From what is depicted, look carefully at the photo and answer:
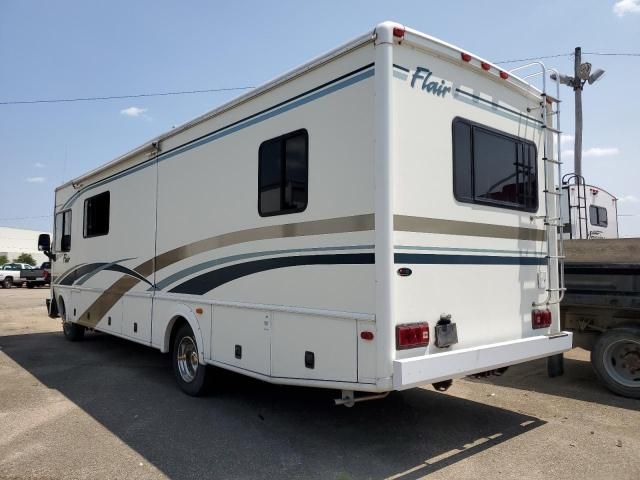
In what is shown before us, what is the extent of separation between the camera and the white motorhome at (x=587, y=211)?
9.20 m

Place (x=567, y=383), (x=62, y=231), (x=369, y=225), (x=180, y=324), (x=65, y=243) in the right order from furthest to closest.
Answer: (x=62, y=231) → (x=65, y=243) → (x=567, y=383) → (x=180, y=324) → (x=369, y=225)

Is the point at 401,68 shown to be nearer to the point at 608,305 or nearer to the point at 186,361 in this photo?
the point at 608,305

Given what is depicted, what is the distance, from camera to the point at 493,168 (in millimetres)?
4660

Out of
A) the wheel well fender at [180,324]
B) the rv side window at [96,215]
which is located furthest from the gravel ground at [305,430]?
the rv side window at [96,215]

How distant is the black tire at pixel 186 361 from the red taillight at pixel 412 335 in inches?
109

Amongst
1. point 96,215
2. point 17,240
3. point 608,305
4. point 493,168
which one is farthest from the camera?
point 17,240

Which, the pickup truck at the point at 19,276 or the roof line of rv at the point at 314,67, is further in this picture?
the pickup truck at the point at 19,276

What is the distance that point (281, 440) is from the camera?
14.8 feet

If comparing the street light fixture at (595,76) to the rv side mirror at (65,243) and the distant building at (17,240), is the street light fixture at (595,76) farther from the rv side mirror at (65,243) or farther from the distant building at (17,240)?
the distant building at (17,240)

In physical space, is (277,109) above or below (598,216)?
above

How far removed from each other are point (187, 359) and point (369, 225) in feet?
10.7

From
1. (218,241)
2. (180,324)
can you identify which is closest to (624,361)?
(218,241)

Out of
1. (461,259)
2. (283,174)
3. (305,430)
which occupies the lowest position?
(305,430)

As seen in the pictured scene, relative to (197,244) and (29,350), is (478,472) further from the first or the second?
(29,350)
